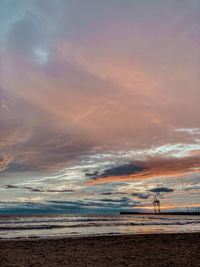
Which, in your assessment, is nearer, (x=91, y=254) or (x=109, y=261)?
(x=109, y=261)

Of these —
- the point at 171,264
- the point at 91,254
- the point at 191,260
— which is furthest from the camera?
the point at 91,254

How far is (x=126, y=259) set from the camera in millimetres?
13570

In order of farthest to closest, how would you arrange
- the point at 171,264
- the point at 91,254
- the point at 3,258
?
the point at 91,254 → the point at 3,258 → the point at 171,264

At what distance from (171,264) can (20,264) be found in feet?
26.1

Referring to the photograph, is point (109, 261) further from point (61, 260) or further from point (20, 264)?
point (20, 264)

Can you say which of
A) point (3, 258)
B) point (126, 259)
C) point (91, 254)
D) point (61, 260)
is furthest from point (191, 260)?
point (3, 258)

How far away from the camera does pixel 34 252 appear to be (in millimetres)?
16344

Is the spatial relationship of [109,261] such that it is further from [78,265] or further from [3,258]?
[3,258]

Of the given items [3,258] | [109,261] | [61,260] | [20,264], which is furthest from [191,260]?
[3,258]

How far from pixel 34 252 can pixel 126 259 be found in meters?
6.77

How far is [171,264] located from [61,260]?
6140 millimetres

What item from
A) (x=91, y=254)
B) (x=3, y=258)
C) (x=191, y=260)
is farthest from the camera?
(x=91, y=254)

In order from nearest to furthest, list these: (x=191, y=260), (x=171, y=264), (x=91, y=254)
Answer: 1. (x=171, y=264)
2. (x=191, y=260)
3. (x=91, y=254)

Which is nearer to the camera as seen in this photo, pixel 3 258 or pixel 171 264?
pixel 171 264
